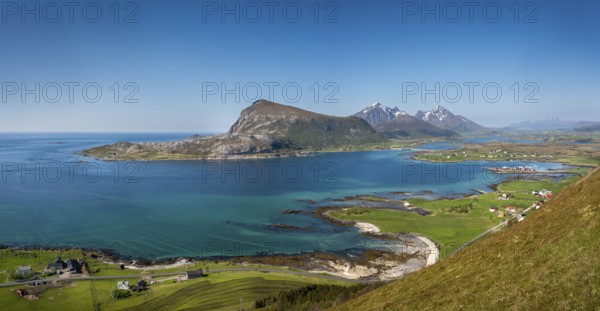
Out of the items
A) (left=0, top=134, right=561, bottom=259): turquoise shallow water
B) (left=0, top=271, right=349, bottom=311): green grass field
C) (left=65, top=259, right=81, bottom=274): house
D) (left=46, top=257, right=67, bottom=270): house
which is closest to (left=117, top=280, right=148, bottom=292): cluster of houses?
(left=0, top=271, right=349, bottom=311): green grass field

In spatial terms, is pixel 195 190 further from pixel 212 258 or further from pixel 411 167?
pixel 411 167

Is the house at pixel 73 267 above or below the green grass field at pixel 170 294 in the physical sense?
above

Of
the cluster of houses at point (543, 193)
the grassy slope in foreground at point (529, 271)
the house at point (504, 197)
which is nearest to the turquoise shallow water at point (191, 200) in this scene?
the house at point (504, 197)

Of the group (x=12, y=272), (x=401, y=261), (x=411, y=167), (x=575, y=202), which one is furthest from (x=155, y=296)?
(x=411, y=167)

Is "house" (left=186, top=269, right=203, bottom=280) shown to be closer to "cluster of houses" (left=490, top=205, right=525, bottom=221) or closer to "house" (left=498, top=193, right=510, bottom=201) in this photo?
"cluster of houses" (left=490, top=205, right=525, bottom=221)

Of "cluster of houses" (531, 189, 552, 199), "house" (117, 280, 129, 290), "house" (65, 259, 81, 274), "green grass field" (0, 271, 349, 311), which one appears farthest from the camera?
"cluster of houses" (531, 189, 552, 199)

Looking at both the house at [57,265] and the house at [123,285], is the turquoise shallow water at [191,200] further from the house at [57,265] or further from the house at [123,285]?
the house at [123,285]
